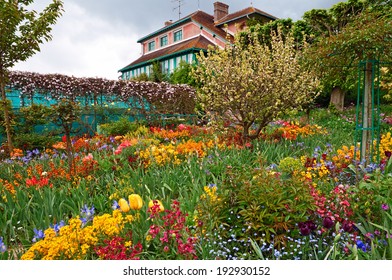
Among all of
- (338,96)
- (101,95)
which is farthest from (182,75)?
(338,96)

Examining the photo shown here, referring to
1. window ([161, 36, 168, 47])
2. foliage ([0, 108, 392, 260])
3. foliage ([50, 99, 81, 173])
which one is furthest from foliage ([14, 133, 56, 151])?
window ([161, 36, 168, 47])

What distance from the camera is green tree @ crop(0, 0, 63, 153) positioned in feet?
21.0

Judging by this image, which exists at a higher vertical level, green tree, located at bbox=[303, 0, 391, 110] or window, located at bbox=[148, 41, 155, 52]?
window, located at bbox=[148, 41, 155, 52]

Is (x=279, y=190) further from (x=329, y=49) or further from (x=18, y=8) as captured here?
(x=18, y=8)

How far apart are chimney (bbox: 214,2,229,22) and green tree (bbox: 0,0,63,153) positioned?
2049 cm

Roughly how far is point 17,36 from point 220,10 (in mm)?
21609

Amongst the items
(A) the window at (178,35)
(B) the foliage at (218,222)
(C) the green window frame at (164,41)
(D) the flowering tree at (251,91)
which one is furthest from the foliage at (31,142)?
(C) the green window frame at (164,41)

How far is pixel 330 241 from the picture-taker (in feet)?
8.32

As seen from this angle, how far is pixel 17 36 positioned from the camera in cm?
667

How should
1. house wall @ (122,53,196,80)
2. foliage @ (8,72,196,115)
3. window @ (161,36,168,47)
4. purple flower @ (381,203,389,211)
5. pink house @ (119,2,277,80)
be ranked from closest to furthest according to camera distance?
purple flower @ (381,203,389,211), foliage @ (8,72,196,115), pink house @ (119,2,277,80), house wall @ (122,53,196,80), window @ (161,36,168,47)

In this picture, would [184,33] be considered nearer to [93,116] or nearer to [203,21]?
[203,21]

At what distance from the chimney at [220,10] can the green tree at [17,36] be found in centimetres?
2049

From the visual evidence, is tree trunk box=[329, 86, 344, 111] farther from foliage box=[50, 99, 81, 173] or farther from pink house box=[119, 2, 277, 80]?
foliage box=[50, 99, 81, 173]
